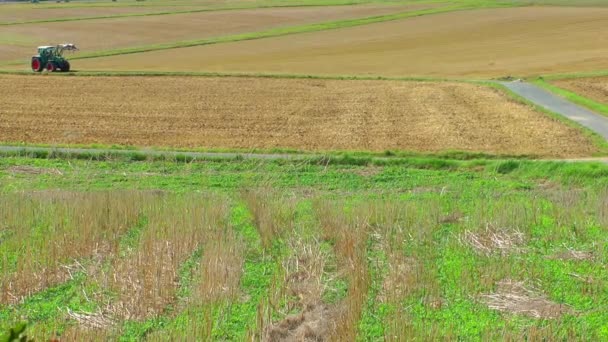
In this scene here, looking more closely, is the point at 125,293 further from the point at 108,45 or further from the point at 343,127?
the point at 108,45

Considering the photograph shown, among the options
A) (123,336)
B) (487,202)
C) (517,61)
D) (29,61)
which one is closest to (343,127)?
(487,202)

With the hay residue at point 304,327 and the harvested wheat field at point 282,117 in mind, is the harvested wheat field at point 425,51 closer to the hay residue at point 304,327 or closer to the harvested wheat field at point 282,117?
the harvested wheat field at point 282,117

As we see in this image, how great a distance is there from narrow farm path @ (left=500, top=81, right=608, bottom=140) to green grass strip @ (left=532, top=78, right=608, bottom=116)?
23 centimetres

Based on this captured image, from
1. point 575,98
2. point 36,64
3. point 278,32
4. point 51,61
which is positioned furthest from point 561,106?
point 278,32

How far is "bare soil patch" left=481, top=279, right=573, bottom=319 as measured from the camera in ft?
27.5

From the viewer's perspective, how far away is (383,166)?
1823 cm

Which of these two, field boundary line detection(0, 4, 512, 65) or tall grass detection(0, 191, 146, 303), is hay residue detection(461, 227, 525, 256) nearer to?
tall grass detection(0, 191, 146, 303)

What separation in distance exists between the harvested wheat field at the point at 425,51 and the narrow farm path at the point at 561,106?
5.91 metres

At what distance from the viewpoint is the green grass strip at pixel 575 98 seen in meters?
26.3

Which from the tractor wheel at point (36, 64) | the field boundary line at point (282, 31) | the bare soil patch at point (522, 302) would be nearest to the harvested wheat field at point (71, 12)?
the field boundary line at point (282, 31)

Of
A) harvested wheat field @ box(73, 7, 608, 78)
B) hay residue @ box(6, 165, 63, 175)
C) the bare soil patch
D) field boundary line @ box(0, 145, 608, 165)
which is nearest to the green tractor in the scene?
harvested wheat field @ box(73, 7, 608, 78)

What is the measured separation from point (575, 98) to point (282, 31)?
33695mm

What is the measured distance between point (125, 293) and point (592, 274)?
195 inches

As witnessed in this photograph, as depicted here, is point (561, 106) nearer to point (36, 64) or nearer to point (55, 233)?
point (55, 233)
